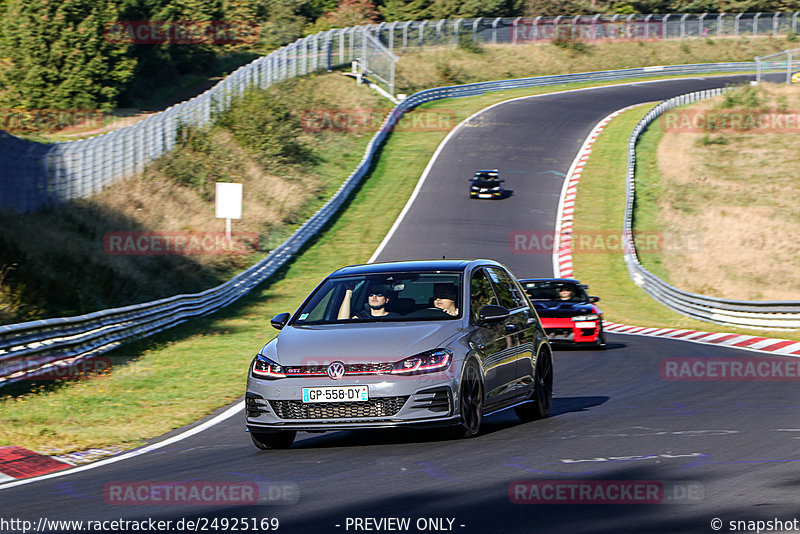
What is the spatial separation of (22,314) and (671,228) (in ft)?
94.9

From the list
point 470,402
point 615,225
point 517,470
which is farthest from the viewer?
point 615,225

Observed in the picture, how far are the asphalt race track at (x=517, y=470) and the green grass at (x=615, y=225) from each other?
535 inches

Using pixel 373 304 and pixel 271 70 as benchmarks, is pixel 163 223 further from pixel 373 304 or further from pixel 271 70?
pixel 373 304

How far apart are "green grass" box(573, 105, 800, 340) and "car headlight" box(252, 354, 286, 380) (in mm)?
17835

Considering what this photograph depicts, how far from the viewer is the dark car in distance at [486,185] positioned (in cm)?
4622

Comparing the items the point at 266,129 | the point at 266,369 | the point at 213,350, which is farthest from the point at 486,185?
the point at 266,369

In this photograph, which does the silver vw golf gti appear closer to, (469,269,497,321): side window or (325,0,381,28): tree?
(469,269,497,321): side window

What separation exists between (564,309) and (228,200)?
16427 millimetres

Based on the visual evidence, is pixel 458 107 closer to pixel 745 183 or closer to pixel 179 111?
pixel 745 183

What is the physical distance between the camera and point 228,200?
1361 inches

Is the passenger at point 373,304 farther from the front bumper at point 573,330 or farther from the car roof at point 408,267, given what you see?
the front bumper at point 573,330

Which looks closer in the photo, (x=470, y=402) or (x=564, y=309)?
(x=470, y=402)

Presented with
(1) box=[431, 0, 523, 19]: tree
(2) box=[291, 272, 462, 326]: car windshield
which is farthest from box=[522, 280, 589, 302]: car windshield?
(1) box=[431, 0, 523, 19]: tree

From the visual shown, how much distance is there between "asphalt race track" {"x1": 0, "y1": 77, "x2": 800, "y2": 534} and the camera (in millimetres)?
6363
